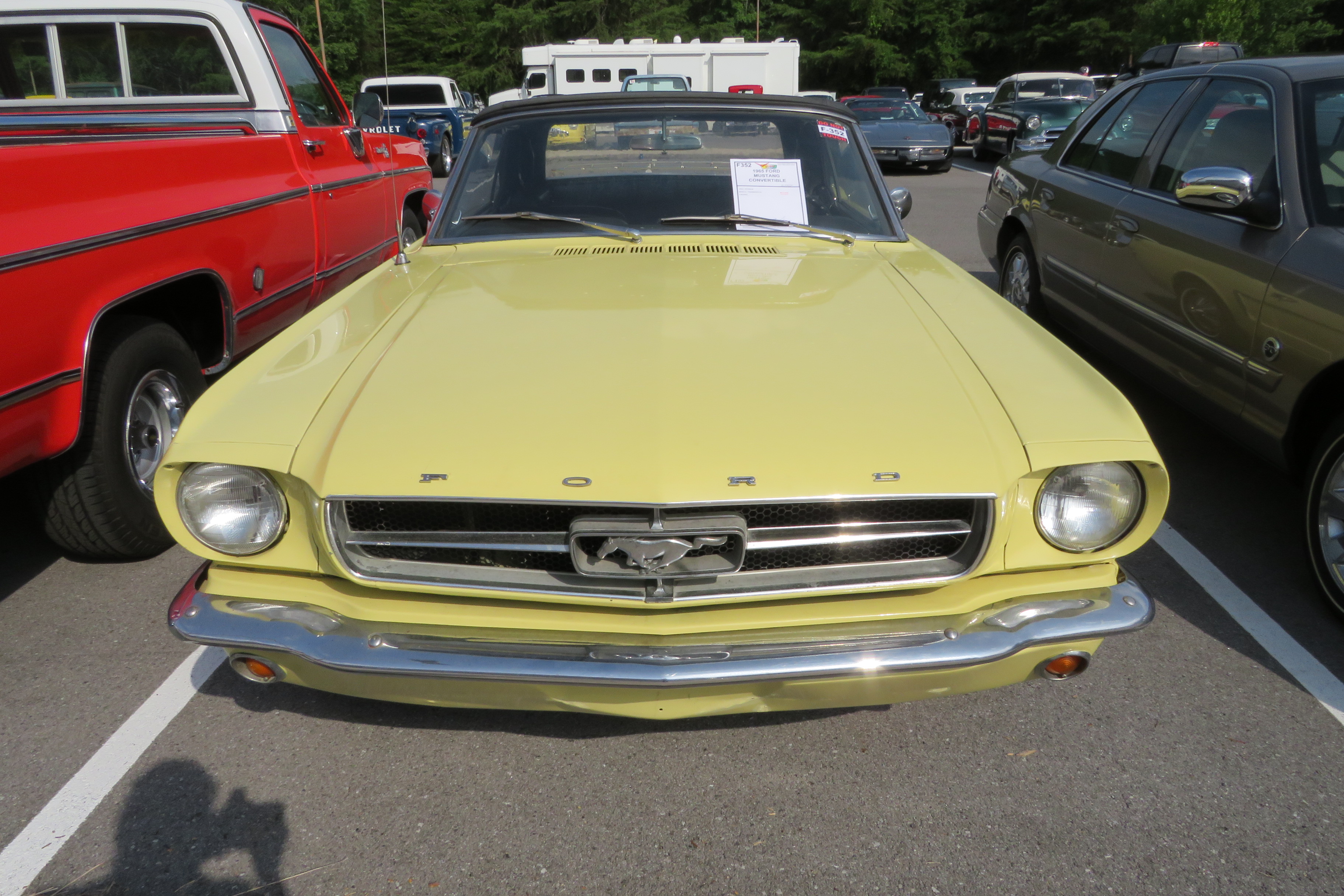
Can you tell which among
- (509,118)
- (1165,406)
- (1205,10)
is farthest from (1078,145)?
(1205,10)

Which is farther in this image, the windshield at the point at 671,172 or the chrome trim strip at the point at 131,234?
the windshield at the point at 671,172

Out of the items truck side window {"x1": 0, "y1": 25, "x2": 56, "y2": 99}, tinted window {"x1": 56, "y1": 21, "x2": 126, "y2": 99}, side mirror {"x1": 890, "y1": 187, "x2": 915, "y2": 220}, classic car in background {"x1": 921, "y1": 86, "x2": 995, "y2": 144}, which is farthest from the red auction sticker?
classic car in background {"x1": 921, "y1": 86, "x2": 995, "y2": 144}

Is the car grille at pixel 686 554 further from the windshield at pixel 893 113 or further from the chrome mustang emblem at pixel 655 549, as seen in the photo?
the windshield at pixel 893 113

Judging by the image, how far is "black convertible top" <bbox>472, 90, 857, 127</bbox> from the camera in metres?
3.52

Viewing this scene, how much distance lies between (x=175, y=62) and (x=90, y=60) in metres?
0.39

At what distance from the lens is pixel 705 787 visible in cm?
239

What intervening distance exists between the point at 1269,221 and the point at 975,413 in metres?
1.89

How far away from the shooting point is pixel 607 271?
3059mm

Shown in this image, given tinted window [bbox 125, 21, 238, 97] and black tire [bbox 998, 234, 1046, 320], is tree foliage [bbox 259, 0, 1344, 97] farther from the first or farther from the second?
tinted window [bbox 125, 21, 238, 97]

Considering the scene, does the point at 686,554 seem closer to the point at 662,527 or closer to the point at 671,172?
the point at 662,527

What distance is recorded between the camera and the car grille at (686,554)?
6.77ft

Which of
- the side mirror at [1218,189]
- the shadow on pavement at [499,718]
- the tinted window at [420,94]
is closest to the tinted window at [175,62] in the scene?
the shadow on pavement at [499,718]

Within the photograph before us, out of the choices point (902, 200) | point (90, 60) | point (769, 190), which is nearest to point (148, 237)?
point (90, 60)

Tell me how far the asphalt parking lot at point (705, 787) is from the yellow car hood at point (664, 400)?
824mm
